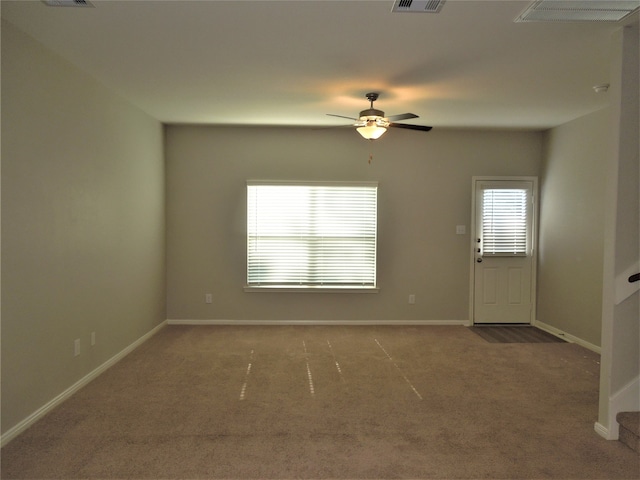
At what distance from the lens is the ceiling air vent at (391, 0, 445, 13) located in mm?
2645

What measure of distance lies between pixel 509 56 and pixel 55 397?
Answer: 4.30 metres

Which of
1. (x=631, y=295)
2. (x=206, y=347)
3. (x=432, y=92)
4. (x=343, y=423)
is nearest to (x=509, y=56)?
(x=432, y=92)

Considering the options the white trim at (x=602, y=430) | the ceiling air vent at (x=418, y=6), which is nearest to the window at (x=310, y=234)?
the white trim at (x=602, y=430)

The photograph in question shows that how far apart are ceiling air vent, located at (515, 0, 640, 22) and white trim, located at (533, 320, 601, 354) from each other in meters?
3.64

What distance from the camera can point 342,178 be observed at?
6355 millimetres

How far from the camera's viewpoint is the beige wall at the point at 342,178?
6.30m

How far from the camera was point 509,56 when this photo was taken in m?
3.52

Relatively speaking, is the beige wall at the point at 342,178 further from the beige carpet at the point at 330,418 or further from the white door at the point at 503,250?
the beige carpet at the point at 330,418

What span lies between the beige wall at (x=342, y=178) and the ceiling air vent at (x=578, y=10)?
11.6ft

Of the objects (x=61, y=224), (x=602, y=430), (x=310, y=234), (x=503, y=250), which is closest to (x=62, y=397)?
(x=61, y=224)

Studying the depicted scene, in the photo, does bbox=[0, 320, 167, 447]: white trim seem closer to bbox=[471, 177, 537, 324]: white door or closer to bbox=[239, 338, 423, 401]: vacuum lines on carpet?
bbox=[239, 338, 423, 401]: vacuum lines on carpet

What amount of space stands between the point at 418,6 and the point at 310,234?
3913 mm

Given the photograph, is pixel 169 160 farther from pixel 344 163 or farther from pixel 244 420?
pixel 244 420

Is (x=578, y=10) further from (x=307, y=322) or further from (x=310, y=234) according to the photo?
(x=307, y=322)
